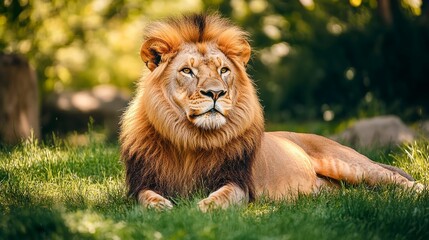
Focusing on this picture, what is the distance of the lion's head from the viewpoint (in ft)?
18.2

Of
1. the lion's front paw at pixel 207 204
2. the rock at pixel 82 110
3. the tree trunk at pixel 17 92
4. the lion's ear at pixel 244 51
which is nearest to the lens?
the lion's front paw at pixel 207 204

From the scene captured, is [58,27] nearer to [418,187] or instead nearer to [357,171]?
[357,171]

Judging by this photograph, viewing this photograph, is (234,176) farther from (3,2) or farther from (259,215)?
(3,2)

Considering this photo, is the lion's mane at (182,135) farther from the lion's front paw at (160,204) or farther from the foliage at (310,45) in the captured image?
the foliage at (310,45)

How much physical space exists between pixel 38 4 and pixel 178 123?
7.21 meters

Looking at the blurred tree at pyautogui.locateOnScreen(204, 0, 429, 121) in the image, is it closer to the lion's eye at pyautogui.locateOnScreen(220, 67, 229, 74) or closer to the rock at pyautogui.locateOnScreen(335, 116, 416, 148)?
the rock at pyautogui.locateOnScreen(335, 116, 416, 148)

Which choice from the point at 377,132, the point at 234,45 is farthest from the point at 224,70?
the point at 377,132

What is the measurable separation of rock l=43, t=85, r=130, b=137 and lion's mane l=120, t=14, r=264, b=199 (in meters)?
8.94

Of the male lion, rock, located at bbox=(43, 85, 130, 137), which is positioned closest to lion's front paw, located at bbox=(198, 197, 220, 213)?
the male lion

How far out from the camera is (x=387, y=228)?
4.97 m

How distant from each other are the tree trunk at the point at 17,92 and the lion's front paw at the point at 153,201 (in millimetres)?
5410

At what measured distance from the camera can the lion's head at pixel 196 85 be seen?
555cm

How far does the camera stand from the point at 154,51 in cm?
588

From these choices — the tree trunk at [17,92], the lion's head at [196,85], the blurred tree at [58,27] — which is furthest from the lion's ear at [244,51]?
the tree trunk at [17,92]
